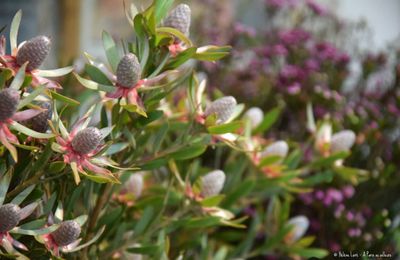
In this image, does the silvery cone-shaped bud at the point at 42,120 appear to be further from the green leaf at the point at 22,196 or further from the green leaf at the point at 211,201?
the green leaf at the point at 211,201

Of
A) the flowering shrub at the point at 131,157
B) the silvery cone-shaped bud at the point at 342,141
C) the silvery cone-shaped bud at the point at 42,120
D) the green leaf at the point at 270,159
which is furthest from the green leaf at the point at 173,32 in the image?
the silvery cone-shaped bud at the point at 342,141

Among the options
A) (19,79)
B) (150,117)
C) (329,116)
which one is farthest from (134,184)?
(329,116)

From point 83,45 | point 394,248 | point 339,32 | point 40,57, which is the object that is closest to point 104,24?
point 83,45

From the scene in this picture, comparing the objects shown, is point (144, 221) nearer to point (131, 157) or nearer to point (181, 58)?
point (131, 157)

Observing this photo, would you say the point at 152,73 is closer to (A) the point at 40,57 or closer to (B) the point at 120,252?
(A) the point at 40,57

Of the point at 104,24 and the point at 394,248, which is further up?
the point at 394,248

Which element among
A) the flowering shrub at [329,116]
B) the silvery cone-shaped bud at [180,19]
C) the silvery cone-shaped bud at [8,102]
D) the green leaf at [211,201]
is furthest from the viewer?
the flowering shrub at [329,116]
